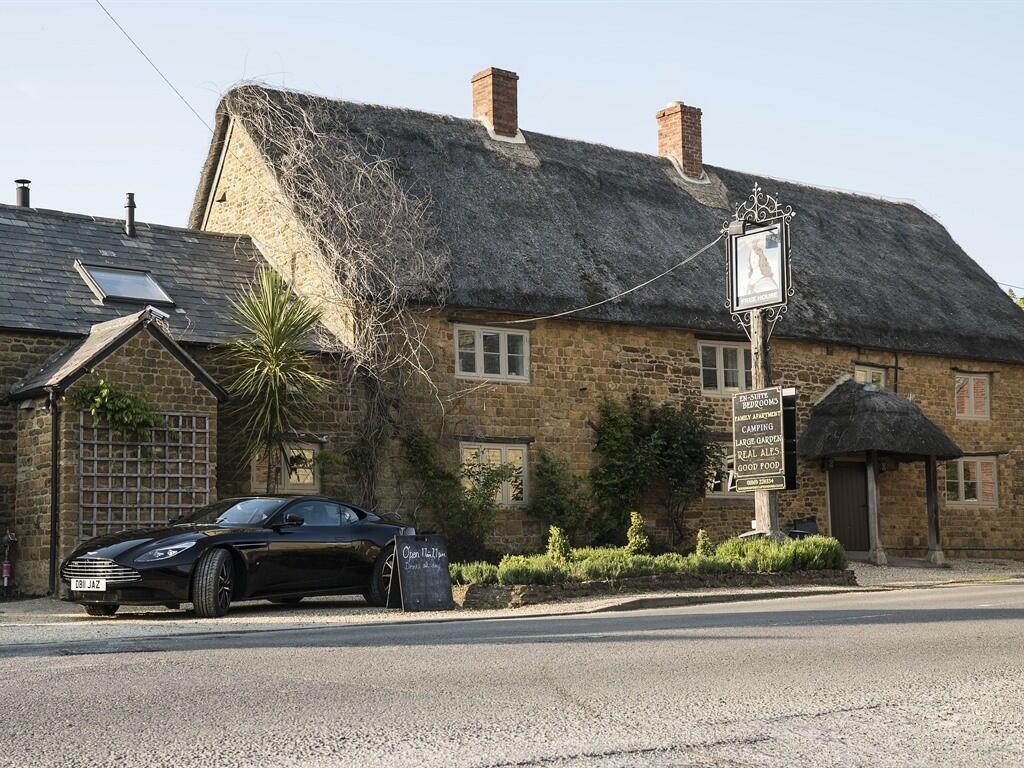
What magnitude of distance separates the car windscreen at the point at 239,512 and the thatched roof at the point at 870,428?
15.0 metres

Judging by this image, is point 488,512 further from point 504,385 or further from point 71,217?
point 71,217

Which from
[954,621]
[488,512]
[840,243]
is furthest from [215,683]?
[840,243]

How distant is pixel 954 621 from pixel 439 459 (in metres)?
11.9

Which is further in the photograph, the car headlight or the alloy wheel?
the alloy wheel

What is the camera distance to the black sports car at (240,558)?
47.1 ft

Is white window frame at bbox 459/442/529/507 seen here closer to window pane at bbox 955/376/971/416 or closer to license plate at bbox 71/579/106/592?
license plate at bbox 71/579/106/592

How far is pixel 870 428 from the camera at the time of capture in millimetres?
26781

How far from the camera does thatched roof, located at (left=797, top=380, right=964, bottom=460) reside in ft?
87.9

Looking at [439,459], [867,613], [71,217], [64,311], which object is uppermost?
[71,217]

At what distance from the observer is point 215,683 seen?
786cm

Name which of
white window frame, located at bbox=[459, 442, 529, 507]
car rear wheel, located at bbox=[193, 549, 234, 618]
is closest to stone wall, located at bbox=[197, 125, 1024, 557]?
white window frame, located at bbox=[459, 442, 529, 507]

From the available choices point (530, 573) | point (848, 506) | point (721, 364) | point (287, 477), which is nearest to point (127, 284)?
point (287, 477)

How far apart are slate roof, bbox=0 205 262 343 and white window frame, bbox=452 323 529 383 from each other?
406cm

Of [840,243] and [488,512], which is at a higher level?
[840,243]
